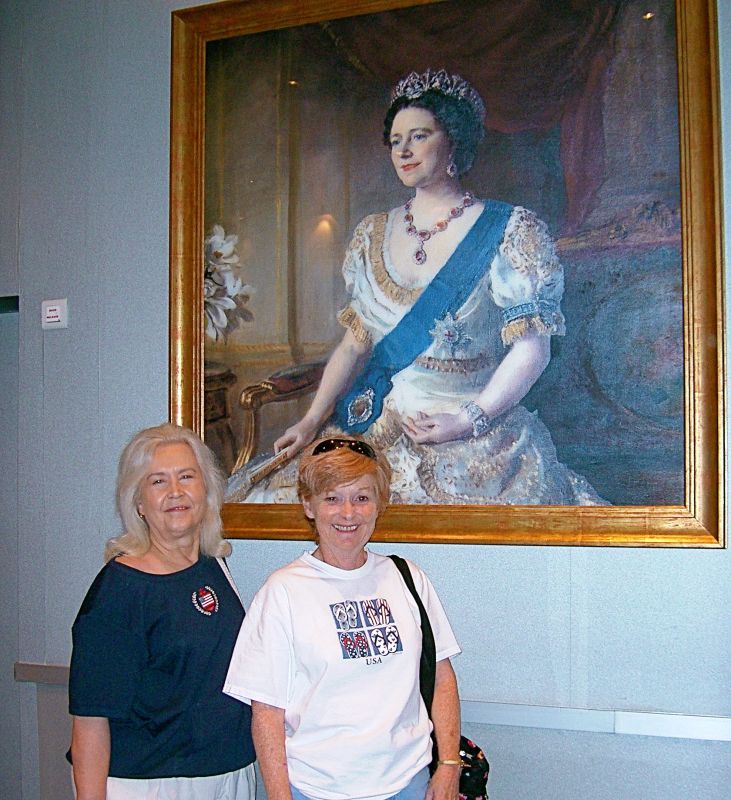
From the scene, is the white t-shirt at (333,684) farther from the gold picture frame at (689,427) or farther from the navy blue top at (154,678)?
the gold picture frame at (689,427)

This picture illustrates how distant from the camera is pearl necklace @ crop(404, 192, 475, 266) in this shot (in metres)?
2.68

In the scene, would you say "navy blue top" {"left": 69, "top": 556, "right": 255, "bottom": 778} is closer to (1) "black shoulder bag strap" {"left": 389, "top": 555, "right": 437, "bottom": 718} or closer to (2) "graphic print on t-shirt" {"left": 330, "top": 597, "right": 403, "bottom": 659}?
(2) "graphic print on t-shirt" {"left": 330, "top": 597, "right": 403, "bottom": 659}

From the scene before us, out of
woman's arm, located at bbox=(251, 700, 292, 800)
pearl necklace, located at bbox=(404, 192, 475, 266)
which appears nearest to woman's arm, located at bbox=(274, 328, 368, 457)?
pearl necklace, located at bbox=(404, 192, 475, 266)

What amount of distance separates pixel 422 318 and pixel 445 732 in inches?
47.7

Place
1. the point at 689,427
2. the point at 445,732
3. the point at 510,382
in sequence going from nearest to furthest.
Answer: the point at 445,732 → the point at 689,427 → the point at 510,382

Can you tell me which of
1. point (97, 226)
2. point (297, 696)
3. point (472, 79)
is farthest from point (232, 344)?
point (297, 696)

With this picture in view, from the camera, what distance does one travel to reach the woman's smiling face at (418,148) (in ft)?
8.92

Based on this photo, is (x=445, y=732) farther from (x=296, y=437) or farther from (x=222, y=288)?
(x=222, y=288)

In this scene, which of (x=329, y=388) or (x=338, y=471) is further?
(x=329, y=388)

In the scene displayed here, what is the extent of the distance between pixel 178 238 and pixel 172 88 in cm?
53

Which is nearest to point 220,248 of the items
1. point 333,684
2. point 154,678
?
point 154,678

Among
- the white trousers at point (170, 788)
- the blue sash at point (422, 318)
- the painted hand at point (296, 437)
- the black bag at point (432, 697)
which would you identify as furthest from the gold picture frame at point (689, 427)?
the white trousers at point (170, 788)

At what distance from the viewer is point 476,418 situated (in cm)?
262

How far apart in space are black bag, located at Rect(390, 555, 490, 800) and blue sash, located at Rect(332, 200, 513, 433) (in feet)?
2.18
